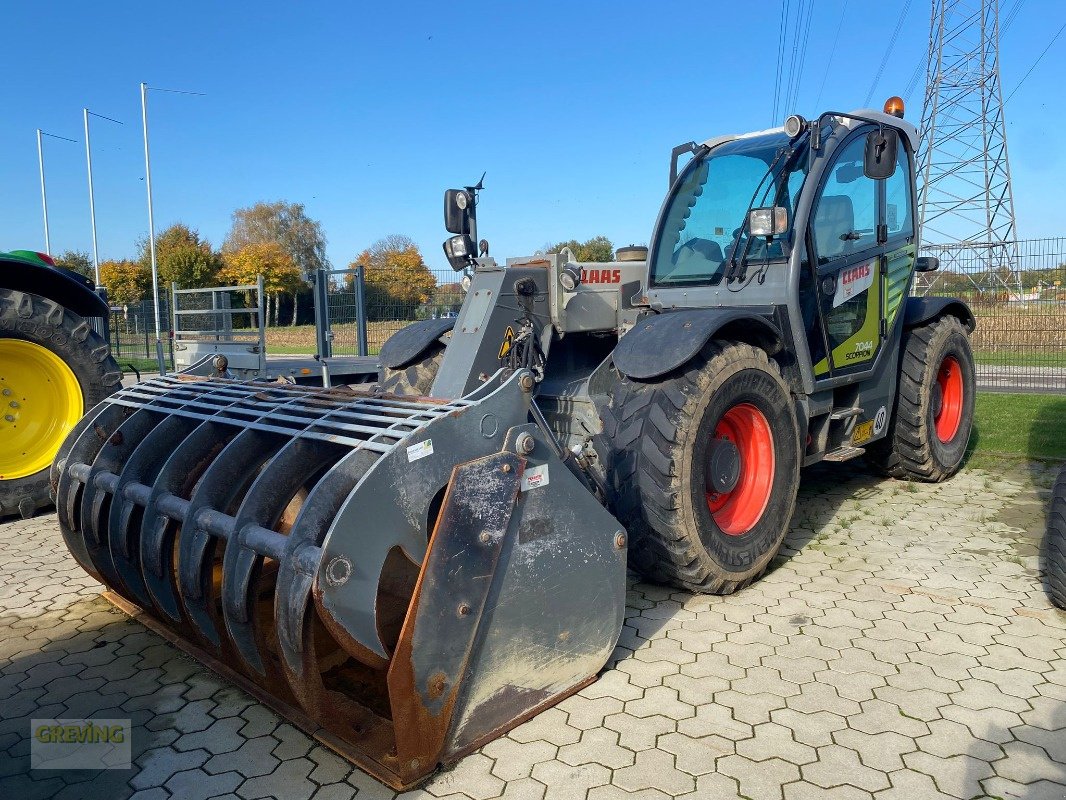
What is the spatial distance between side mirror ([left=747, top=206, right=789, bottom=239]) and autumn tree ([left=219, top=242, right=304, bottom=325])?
112 ft

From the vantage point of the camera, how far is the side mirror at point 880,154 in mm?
4715

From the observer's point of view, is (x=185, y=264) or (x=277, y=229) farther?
(x=277, y=229)

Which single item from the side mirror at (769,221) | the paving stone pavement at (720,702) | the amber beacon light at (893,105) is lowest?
the paving stone pavement at (720,702)

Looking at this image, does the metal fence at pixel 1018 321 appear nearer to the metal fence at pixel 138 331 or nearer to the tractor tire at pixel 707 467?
the tractor tire at pixel 707 467

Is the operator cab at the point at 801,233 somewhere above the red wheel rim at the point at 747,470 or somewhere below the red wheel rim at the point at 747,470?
above

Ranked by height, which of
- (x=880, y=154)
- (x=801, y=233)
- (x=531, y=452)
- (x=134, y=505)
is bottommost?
(x=134, y=505)

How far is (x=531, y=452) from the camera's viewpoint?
2.92m

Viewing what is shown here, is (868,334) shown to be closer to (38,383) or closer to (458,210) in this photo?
(458,210)

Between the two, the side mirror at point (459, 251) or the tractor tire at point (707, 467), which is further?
the side mirror at point (459, 251)

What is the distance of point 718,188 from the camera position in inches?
206

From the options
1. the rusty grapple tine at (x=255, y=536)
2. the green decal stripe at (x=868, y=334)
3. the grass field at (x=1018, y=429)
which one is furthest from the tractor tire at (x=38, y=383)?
the grass field at (x=1018, y=429)

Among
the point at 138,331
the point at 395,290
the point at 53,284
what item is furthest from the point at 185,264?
the point at 53,284

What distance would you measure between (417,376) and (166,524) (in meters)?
2.39

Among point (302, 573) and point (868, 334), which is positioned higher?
point (868, 334)
